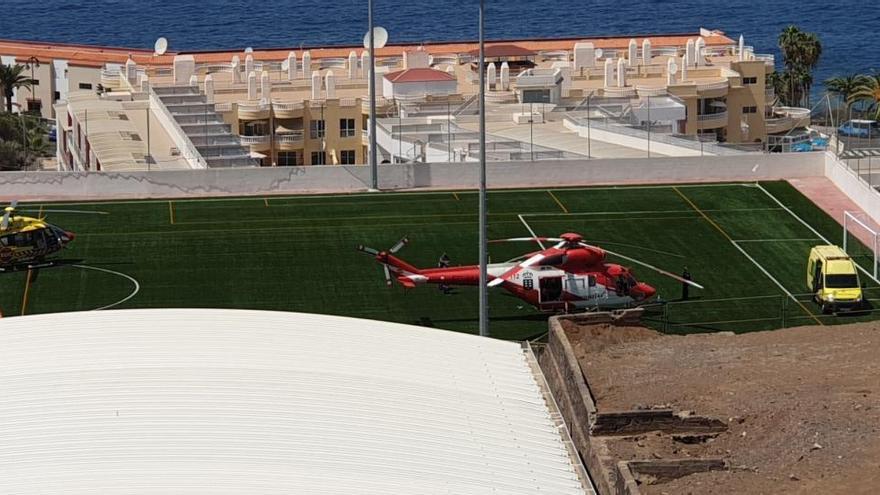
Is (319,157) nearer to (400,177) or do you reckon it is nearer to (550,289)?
(400,177)

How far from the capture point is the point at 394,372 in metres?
41.8

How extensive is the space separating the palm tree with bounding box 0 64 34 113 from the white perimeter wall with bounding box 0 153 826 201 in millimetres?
83677

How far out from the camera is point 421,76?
381ft

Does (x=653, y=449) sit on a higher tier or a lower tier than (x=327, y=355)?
lower

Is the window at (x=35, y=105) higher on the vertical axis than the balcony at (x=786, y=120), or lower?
lower

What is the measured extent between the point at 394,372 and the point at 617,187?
39.7 m

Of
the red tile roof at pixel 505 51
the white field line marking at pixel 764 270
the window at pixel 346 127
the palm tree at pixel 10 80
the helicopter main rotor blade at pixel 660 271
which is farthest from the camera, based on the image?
the palm tree at pixel 10 80

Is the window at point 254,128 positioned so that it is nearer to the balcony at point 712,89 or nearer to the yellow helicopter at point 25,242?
the balcony at point 712,89

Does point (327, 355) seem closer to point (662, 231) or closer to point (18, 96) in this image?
point (662, 231)

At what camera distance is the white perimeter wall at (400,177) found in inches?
3098

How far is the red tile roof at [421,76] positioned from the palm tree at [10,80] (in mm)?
53105

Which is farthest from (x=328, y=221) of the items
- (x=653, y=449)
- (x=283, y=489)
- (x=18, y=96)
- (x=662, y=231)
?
(x=18, y=96)

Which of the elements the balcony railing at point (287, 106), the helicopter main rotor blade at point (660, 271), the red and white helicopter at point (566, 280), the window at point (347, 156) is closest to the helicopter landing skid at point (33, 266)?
the red and white helicopter at point (566, 280)

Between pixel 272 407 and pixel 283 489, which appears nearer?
pixel 283 489
